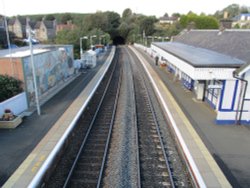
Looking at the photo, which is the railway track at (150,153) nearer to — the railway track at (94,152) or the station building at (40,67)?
the railway track at (94,152)

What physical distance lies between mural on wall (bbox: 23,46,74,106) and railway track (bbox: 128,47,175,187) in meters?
7.56

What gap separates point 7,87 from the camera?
14.3 m

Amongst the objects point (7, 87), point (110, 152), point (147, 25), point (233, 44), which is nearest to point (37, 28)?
point (147, 25)

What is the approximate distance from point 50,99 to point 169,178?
1188cm

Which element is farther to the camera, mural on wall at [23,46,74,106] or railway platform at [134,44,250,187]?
mural on wall at [23,46,74,106]

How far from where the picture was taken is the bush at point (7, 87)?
1418 centimetres

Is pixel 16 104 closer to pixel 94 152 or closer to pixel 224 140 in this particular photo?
pixel 94 152

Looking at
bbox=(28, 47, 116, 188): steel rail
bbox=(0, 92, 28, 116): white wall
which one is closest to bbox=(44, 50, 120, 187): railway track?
bbox=(28, 47, 116, 188): steel rail

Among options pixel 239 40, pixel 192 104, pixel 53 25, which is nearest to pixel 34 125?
pixel 192 104

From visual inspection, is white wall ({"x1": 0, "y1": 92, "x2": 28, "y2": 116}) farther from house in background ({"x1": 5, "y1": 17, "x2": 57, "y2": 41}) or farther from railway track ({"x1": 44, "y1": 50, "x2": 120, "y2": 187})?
house in background ({"x1": 5, "y1": 17, "x2": 57, "y2": 41})

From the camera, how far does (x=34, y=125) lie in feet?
41.8

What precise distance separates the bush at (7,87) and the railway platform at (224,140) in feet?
35.7

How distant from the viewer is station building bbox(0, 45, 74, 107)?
15.0 meters

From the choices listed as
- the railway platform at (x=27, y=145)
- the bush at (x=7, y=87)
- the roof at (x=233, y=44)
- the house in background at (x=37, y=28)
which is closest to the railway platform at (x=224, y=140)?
the roof at (x=233, y=44)
